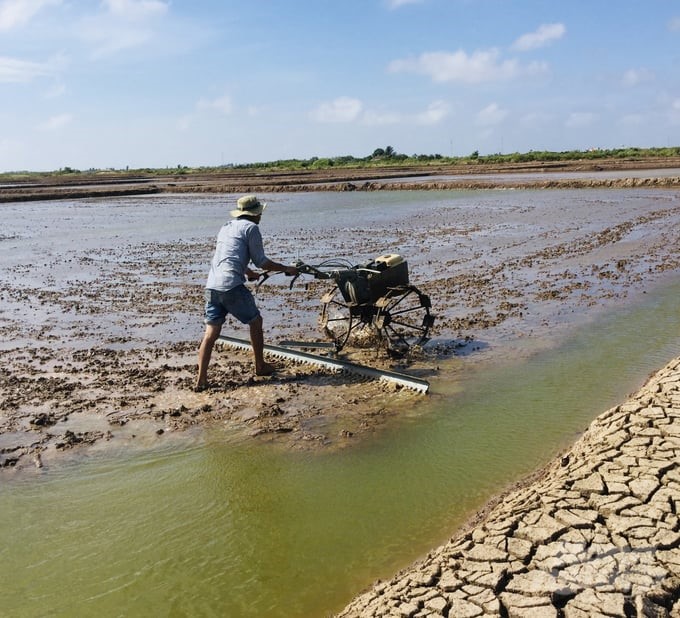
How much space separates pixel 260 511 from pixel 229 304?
2403 millimetres

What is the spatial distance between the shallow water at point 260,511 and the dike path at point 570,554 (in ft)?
1.36

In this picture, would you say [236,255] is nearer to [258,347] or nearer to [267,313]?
[258,347]

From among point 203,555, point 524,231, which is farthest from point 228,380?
point 524,231

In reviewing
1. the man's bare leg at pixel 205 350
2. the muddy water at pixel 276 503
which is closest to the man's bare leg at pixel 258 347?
the man's bare leg at pixel 205 350

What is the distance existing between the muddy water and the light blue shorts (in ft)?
4.25

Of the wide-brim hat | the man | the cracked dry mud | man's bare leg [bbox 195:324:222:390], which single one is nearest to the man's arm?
the man

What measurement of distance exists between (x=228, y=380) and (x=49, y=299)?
221 inches

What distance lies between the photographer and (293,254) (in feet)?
49.3

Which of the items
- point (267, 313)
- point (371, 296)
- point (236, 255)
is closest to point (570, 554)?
point (236, 255)

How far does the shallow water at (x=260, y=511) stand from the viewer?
3672 millimetres

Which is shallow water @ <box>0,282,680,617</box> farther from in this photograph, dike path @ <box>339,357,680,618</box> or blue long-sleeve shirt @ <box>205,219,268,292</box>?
blue long-sleeve shirt @ <box>205,219,268,292</box>

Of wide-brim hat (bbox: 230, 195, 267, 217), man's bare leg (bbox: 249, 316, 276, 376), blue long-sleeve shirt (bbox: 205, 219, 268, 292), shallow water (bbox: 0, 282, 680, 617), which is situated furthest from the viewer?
man's bare leg (bbox: 249, 316, 276, 376)

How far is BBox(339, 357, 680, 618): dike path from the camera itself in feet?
9.64

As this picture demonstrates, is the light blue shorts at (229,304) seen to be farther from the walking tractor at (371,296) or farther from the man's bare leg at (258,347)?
the walking tractor at (371,296)
